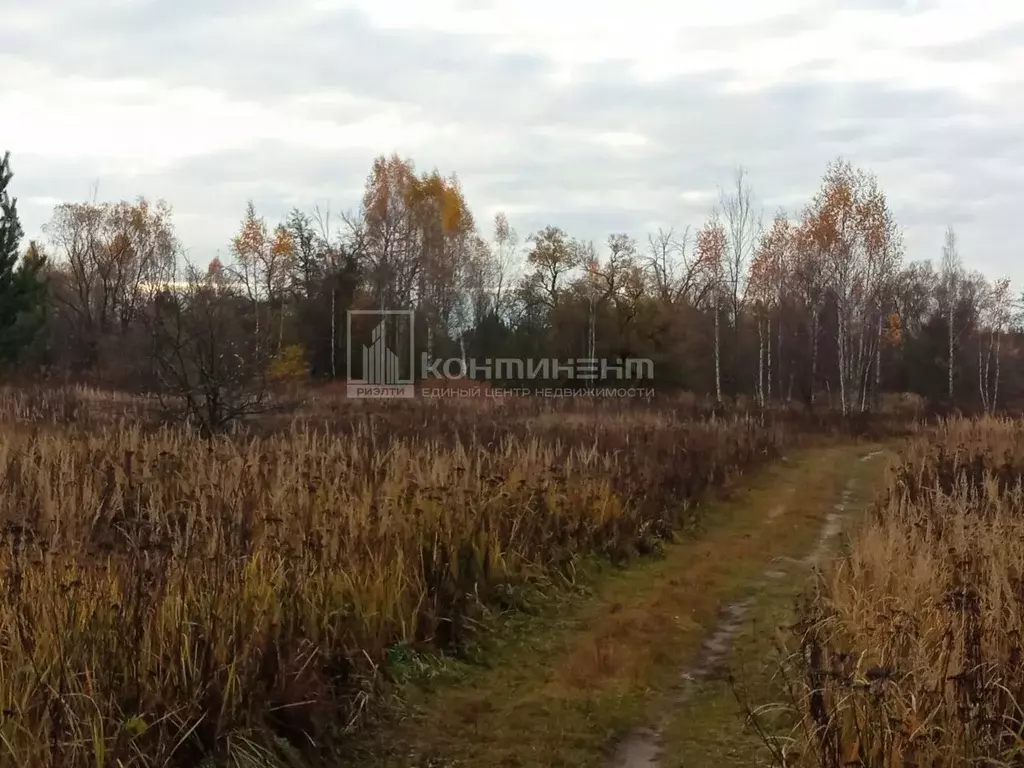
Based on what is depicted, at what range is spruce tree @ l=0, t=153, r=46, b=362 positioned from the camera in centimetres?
2266

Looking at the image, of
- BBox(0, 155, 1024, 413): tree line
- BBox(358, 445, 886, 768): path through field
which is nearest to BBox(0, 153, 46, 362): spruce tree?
BBox(0, 155, 1024, 413): tree line

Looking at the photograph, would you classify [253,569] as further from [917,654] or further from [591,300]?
[591,300]

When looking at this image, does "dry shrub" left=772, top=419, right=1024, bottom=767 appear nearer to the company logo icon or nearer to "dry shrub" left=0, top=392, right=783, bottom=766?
"dry shrub" left=0, top=392, right=783, bottom=766

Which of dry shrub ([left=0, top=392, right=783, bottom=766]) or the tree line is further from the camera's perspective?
the tree line

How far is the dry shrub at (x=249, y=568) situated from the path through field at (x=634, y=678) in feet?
1.17

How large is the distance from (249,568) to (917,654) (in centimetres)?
318

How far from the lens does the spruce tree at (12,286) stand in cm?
2266

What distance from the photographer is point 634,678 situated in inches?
181

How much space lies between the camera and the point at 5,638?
3.30 metres

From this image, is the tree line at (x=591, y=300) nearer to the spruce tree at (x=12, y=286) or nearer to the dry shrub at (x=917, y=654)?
the spruce tree at (x=12, y=286)

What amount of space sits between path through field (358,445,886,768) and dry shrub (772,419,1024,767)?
0.40 m

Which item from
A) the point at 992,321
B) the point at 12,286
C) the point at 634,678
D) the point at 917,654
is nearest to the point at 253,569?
the point at 634,678

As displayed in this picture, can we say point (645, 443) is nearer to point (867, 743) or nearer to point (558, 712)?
point (558, 712)

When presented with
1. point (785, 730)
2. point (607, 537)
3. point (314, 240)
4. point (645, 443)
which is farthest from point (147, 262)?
point (785, 730)
